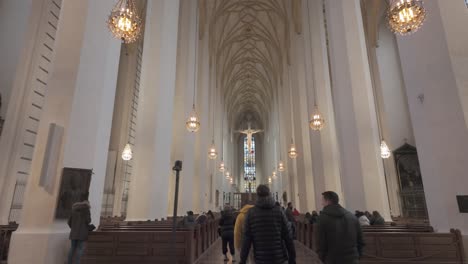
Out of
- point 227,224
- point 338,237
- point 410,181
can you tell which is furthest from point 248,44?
point 338,237

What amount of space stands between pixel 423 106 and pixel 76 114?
653 centimetres

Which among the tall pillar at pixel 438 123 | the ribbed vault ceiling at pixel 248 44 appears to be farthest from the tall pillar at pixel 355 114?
the ribbed vault ceiling at pixel 248 44

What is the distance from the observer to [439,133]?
15.9ft

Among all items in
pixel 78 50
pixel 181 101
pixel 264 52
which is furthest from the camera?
pixel 264 52

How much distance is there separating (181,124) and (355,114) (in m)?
7.22

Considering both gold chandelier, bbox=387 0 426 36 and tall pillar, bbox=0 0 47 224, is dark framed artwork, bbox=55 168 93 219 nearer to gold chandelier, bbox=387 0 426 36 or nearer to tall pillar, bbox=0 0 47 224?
tall pillar, bbox=0 0 47 224

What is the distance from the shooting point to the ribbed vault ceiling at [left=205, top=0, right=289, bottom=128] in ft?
69.3

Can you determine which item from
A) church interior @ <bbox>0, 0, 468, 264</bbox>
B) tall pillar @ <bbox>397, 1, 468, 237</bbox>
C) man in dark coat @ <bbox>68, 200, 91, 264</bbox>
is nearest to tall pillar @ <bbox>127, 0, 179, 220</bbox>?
church interior @ <bbox>0, 0, 468, 264</bbox>

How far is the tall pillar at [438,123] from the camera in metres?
4.59

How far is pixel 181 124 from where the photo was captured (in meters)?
12.1

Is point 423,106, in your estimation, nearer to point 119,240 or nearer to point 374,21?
point 119,240

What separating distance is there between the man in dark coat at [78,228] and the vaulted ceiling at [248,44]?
16.6m

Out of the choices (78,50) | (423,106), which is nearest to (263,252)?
(423,106)

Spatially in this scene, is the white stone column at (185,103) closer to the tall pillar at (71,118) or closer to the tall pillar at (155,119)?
the tall pillar at (155,119)
